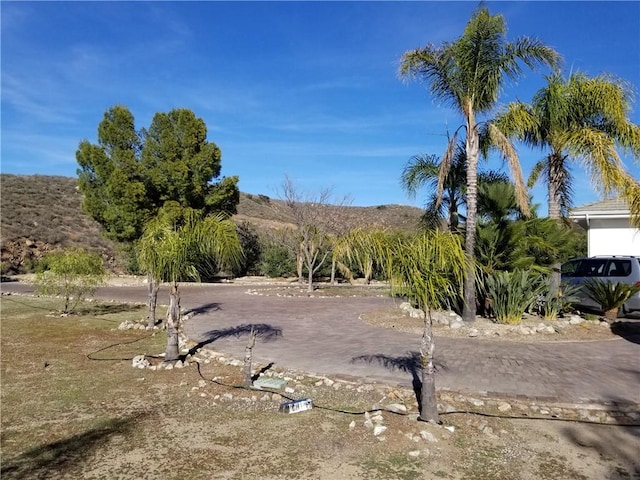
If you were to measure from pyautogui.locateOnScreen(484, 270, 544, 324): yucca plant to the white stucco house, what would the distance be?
29.8ft

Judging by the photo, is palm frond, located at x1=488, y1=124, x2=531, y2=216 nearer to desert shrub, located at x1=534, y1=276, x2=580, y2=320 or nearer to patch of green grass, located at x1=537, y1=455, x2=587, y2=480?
desert shrub, located at x1=534, y1=276, x2=580, y2=320

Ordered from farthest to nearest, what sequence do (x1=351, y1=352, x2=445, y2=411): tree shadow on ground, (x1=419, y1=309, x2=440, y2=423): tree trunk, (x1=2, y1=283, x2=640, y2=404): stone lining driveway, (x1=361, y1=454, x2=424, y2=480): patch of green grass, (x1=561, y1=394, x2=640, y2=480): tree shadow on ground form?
(x1=351, y1=352, x2=445, y2=411): tree shadow on ground
(x1=2, y1=283, x2=640, y2=404): stone lining driveway
(x1=419, y1=309, x2=440, y2=423): tree trunk
(x1=561, y1=394, x2=640, y2=480): tree shadow on ground
(x1=361, y1=454, x2=424, y2=480): patch of green grass

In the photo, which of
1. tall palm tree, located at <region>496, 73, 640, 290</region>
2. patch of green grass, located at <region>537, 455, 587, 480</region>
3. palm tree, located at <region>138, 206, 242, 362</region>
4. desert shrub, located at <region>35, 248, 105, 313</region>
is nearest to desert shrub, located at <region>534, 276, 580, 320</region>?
tall palm tree, located at <region>496, 73, 640, 290</region>

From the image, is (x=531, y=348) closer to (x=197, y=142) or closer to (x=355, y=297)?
(x=355, y=297)

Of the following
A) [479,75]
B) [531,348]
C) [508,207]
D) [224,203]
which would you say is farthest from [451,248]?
[224,203]

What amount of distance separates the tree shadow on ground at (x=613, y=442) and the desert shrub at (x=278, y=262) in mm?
25915

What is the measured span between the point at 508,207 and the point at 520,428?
9.11 m

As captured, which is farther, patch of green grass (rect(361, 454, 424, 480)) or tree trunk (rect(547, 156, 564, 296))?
tree trunk (rect(547, 156, 564, 296))

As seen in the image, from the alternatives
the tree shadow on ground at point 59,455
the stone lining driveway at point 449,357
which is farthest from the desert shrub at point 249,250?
the tree shadow on ground at point 59,455

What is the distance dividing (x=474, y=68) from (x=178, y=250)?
808 centimetres

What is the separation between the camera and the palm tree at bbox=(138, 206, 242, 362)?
764cm

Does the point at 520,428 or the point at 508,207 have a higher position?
the point at 508,207

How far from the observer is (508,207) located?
12.9 metres

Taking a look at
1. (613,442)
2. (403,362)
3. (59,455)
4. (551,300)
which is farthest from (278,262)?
(613,442)
